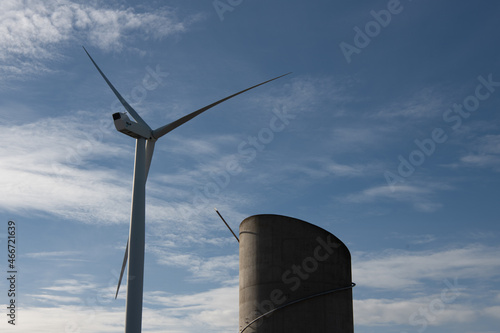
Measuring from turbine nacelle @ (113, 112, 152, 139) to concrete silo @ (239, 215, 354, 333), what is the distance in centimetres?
1111

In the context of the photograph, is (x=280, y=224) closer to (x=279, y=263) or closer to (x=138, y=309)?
(x=279, y=263)

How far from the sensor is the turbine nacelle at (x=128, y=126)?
1485 inches

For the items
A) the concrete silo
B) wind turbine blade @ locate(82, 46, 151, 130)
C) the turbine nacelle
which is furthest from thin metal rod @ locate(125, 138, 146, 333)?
the concrete silo

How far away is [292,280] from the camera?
136 feet

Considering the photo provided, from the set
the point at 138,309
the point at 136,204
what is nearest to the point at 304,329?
the point at 138,309

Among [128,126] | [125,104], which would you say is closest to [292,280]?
[128,126]

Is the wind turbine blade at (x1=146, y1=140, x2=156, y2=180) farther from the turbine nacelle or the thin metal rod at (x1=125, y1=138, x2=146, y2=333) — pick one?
the thin metal rod at (x1=125, y1=138, x2=146, y2=333)

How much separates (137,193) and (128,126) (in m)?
4.64

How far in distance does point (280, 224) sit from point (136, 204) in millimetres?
11594

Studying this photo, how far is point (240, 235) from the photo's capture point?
149 feet

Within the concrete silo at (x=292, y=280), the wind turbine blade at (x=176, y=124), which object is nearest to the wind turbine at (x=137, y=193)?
the wind turbine blade at (x=176, y=124)

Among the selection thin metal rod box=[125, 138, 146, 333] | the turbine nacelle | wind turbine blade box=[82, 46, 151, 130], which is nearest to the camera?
thin metal rod box=[125, 138, 146, 333]

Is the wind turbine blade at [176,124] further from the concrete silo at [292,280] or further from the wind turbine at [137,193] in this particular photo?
the concrete silo at [292,280]

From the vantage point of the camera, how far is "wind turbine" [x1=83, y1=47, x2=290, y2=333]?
3472 centimetres
